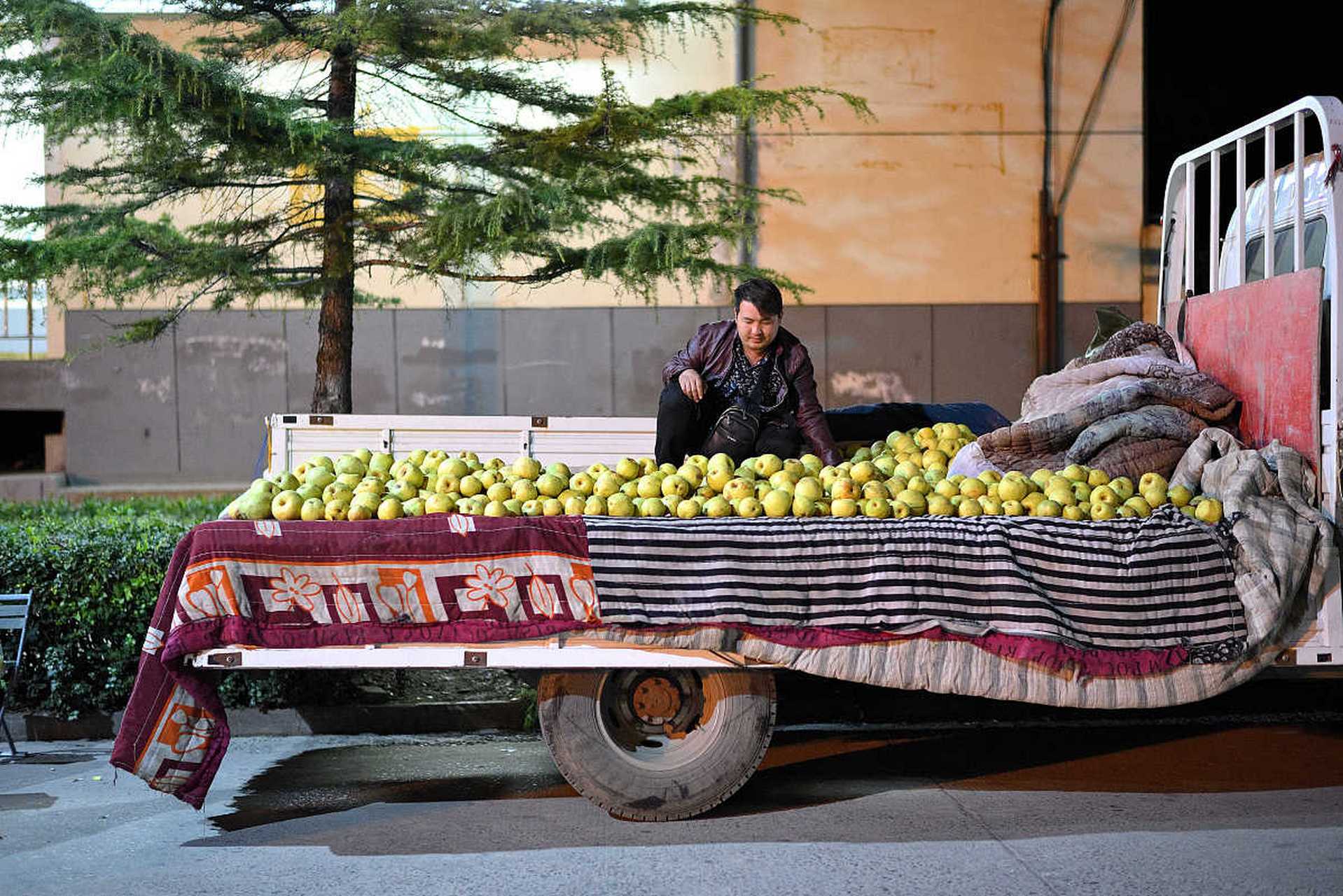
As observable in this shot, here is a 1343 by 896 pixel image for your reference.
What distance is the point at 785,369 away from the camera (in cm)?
639

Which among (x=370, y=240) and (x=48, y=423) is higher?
(x=370, y=240)

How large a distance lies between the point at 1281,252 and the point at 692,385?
313 centimetres

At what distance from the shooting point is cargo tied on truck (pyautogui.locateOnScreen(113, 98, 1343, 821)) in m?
4.78

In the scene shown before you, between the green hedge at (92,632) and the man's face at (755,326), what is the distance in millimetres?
2774

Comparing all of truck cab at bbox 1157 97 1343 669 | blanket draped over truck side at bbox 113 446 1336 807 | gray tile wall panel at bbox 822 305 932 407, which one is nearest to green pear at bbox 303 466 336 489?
blanket draped over truck side at bbox 113 446 1336 807

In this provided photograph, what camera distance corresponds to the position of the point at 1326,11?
14852mm

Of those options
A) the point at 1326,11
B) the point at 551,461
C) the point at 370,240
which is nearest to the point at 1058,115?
the point at 1326,11

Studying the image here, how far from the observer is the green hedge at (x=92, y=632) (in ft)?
22.2

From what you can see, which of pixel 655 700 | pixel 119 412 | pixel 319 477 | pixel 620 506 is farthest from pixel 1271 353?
pixel 119 412

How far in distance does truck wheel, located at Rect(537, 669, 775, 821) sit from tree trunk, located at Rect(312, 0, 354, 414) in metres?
4.35

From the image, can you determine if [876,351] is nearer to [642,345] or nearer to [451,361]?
[642,345]

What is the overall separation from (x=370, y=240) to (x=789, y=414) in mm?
3743

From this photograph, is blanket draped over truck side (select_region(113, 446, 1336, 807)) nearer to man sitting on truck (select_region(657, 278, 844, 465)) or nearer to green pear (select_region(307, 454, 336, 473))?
green pear (select_region(307, 454, 336, 473))

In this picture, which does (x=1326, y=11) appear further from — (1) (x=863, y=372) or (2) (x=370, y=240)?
(2) (x=370, y=240)
